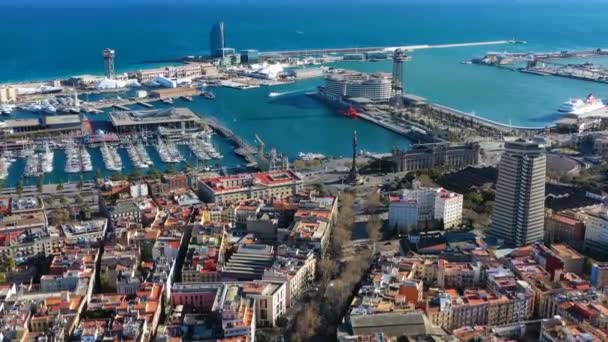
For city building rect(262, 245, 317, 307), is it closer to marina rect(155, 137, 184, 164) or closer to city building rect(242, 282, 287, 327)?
city building rect(242, 282, 287, 327)

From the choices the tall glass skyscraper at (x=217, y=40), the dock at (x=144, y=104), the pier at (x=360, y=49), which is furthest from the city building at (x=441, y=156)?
the pier at (x=360, y=49)

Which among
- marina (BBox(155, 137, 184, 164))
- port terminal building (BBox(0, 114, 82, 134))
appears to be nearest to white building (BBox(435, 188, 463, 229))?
marina (BBox(155, 137, 184, 164))

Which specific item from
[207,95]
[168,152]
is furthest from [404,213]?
[207,95]

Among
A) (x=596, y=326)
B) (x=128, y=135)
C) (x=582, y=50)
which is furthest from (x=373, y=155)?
(x=582, y=50)

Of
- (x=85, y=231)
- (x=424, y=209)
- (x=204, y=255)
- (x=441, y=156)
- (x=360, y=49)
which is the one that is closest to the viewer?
(x=204, y=255)

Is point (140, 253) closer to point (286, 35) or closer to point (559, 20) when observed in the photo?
point (286, 35)

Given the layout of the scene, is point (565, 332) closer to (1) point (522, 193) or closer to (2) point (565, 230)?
(1) point (522, 193)

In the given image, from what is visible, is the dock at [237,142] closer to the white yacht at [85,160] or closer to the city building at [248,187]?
the city building at [248,187]
